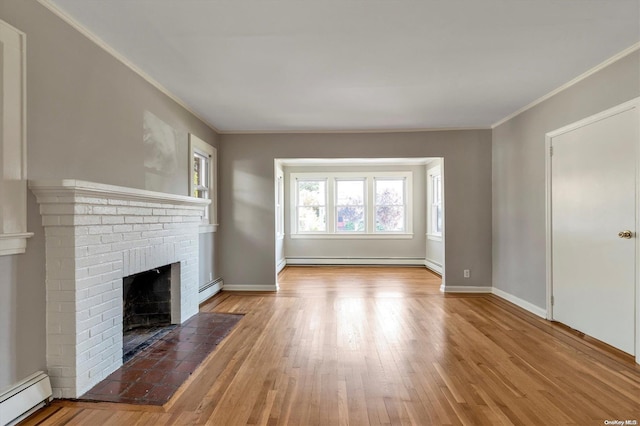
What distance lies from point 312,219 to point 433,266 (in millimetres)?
2937

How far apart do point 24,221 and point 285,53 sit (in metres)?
2.20

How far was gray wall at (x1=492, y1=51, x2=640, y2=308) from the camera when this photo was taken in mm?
3033

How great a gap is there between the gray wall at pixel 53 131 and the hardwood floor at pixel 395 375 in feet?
1.72

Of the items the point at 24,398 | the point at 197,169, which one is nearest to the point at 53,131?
the point at 24,398

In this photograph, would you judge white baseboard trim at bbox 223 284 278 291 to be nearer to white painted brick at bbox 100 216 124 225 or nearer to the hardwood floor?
the hardwood floor

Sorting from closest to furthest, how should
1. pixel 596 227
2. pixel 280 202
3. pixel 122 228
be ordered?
pixel 122 228 < pixel 596 227 < pixel 280 202

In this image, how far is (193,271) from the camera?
4023 mm

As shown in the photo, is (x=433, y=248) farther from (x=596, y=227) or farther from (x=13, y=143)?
(x=13, y=143)

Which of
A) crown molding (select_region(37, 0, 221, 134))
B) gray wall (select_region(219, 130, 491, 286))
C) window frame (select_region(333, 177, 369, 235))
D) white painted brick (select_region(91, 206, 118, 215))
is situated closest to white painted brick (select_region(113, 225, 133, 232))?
white painted brick (select_region(91, 206, 118, 215))

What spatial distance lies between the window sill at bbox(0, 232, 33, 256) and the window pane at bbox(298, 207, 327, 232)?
622 centimetres

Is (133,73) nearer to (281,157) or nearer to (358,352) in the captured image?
(281,157)

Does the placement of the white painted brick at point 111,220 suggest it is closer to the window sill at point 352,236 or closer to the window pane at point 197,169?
the window pane at point 197,169

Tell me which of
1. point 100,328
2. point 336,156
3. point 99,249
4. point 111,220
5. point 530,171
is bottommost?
point 100,328

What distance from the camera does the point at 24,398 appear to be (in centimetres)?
197
